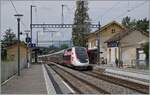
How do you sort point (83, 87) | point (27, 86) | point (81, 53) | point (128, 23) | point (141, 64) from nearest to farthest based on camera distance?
point (27, 86), point (83, 87), point (141, 64), point (81, 53), point (128, 23)

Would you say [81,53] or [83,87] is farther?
[81,53]

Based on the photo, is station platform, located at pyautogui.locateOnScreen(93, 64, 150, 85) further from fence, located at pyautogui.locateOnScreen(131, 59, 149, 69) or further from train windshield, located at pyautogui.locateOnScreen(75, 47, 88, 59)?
train windshield, located at pyautogui.locateOnScreen(75, 47, 88, 59)

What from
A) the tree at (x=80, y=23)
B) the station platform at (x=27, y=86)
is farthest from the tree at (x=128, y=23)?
the station platform at (x=27, y=86)

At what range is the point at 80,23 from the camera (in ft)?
350

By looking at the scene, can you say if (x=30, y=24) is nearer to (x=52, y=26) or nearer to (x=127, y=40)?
(x=52, y=26)

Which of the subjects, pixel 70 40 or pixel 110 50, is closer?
pixel 110 50

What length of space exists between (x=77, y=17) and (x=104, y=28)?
61.5 ft

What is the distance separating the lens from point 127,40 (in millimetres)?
57812

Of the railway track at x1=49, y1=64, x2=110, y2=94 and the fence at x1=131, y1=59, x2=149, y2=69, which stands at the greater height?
the fence at x1=131, y1=59, x2=149, y2=69

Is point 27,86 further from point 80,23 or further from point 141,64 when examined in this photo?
point 80,23

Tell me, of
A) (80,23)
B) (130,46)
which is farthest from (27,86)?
(80,23)

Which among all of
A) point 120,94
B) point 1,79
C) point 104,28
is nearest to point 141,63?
point 1,79

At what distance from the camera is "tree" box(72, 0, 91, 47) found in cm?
10616

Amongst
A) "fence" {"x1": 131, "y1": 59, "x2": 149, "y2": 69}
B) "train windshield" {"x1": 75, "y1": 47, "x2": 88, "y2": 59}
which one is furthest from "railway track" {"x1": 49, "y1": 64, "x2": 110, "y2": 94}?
"train windshield" {"x1": 75, "y1": 47, "x2": 88, "y2": 59}
